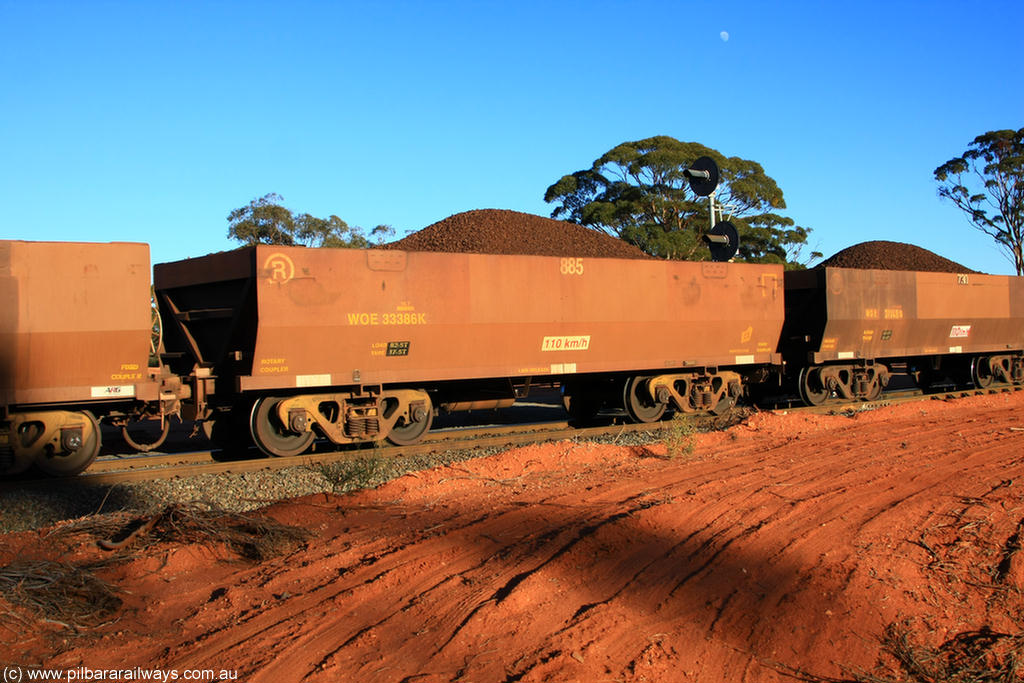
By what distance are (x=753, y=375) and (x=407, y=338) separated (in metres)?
7.85

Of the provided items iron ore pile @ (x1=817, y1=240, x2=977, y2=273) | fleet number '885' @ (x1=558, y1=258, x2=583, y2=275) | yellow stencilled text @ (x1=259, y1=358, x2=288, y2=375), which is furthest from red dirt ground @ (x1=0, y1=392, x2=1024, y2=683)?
iron ore pile @ (x1=817, y1=240, x2=977, y2=273)

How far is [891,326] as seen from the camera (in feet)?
57.5

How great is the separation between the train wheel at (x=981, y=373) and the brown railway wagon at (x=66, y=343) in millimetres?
19550

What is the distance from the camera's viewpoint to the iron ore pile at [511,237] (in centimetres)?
3055

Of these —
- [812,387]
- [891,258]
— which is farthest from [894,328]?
[891,258]

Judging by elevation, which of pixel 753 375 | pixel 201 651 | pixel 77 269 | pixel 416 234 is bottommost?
pixel 201 651

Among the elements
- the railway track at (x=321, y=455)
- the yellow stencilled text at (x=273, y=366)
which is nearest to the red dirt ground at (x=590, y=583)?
Result: the railway track at (x=321, y=455)

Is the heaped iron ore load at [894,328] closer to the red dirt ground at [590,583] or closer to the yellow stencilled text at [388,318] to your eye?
the red dirt ground at [590,583]

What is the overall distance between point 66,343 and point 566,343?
7.08m

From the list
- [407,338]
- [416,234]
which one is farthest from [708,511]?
[416,234]

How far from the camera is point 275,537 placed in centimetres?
610

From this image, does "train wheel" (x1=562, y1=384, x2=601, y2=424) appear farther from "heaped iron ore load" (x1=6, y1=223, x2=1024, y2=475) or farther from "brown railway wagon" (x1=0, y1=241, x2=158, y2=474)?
"brown railway wagon" (x1=0, y1=241, x2=158, y2=474)

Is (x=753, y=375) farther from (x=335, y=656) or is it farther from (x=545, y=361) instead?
(x=335, y=656)

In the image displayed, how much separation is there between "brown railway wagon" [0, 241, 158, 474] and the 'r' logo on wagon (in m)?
1.47
